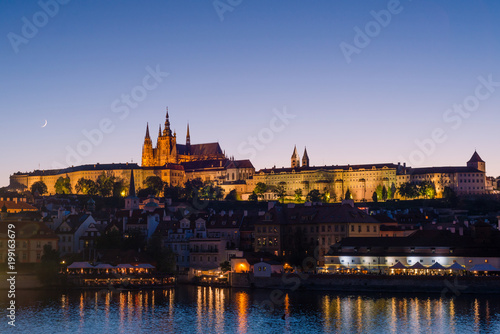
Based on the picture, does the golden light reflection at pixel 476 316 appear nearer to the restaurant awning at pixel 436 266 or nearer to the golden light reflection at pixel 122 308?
the restaurant awning at pixel 436 266

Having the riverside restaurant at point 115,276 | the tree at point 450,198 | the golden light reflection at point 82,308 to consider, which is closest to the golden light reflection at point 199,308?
the riverside restaurant at point 115,276

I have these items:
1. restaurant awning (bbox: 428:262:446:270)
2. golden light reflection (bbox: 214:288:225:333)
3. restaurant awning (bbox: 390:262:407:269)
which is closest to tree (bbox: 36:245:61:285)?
golden light reflection (bbox: 214:288:225:333)

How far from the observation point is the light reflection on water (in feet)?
161

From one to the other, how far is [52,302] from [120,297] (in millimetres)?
6565

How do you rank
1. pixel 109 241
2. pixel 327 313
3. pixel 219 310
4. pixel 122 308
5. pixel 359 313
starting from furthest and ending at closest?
pixel 109 241
pixel 122 308
pixel 219 310
pixel 327 313
pixel 359 313

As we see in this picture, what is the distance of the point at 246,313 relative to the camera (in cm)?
5516

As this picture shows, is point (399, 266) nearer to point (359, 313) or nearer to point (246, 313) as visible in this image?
point (359, 313)

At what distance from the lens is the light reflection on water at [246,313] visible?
49.1 meters

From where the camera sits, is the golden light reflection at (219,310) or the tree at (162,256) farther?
the tree at (162,256)

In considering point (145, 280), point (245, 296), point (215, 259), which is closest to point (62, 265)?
point (145, 280)

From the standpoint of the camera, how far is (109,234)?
279ft

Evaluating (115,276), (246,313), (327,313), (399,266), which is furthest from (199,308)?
(399,266)

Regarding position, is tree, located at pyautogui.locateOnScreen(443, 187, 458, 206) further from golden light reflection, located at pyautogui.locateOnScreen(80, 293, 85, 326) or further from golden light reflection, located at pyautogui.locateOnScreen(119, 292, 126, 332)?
golden light reflection, located at pyautogui.locateOnScreen(80, 293, 85, 326)

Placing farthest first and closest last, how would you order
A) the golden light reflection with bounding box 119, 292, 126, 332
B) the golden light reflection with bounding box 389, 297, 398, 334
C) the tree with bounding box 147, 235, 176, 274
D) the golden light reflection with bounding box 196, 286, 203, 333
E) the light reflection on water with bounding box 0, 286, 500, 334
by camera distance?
1. the tree with bounding box 147, 235, 176, 274
2. the golden light reflection with bounding box 119, 292, 126, 332
3. the golden light reflection with bounding box 196, 286, 203, 333
4. the light reflection on water with bounding box 0, 286, 500, 334
5. the golden light reflection with bounding box 389, 297, 398, 334
